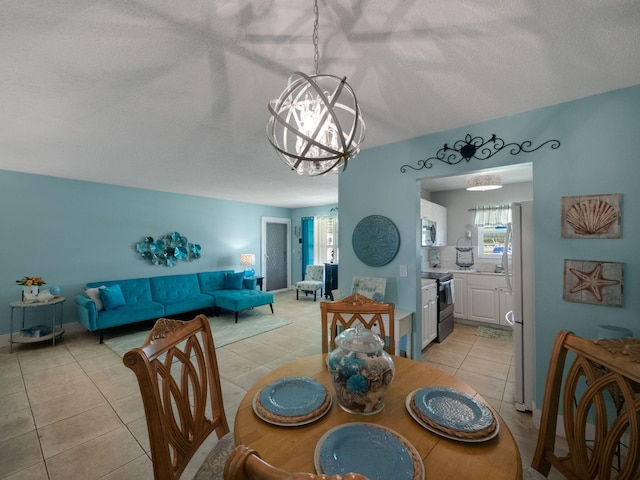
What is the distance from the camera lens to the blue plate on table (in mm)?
1059

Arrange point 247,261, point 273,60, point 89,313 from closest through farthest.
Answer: point 273,60, point 89,313, point 247,261

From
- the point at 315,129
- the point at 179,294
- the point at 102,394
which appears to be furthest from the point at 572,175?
the point at 179,294

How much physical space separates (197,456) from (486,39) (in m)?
3.01

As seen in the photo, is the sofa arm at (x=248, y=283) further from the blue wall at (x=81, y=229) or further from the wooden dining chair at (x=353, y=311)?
the wooden dining chair at (x=353, y=311)

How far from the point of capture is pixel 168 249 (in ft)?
17.3

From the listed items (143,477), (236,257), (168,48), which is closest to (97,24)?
(168,48)

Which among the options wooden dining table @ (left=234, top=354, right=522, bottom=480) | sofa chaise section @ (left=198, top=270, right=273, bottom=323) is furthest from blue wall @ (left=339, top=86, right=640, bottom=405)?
sofa chaise section @ (left=198, top=270, right=273, bottom=323)

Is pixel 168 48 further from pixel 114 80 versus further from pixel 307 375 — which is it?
pixel 307 375

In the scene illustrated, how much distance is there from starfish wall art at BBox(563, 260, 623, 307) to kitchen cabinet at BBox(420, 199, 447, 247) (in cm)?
243

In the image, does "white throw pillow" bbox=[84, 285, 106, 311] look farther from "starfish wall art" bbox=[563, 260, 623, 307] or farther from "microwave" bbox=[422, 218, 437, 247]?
"starfish wall art" bbox=[563, 260, 623, 307]

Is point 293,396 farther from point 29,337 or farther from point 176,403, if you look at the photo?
point 29,337

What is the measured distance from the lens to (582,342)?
1.08m

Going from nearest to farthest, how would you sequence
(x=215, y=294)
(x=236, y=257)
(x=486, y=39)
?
(x=486, y=39) → (x=215, y=294) → (x=236, y=257)

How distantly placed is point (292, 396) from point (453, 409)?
0.64 m
